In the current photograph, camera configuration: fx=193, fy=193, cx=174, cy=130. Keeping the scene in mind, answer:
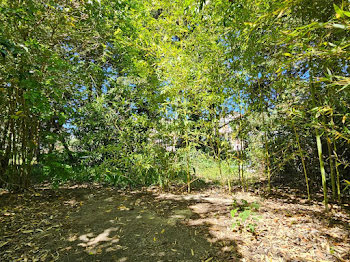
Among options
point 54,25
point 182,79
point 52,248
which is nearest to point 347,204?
point 182,79

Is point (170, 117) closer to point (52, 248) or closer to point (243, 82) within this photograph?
point (243, 82)

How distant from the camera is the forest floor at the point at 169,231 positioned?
1628 millimetres

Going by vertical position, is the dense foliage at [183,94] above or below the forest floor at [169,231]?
above

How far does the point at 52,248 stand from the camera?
179cm

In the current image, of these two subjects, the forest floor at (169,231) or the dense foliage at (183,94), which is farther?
the dense foliage at (183,94)

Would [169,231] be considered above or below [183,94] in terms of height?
below

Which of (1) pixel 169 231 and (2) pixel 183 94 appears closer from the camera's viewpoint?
(1) pixel 169 231

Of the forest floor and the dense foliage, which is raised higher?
the dense foliage

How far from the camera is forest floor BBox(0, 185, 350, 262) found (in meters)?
1.63

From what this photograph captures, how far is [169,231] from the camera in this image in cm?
201

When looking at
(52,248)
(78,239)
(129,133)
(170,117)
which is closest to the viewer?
(52,248)

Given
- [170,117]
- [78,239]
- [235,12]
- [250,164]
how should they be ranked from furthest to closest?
[250,164], [170,117], [235,12], [78,239]

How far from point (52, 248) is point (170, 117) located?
2.40 m

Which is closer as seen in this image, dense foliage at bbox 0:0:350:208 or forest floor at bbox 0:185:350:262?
forest floor at bbox 0:185:350:262
